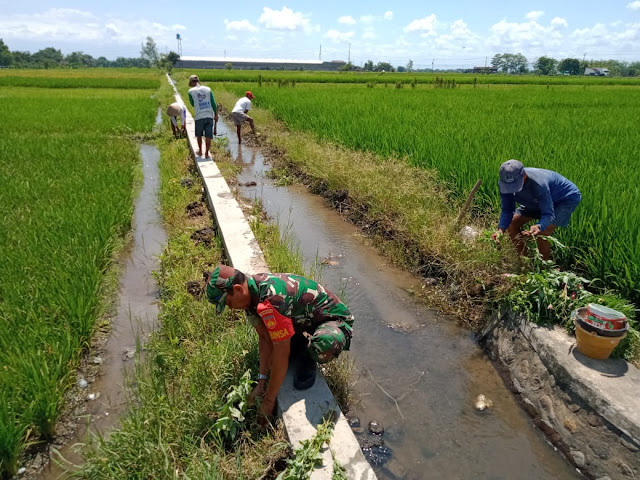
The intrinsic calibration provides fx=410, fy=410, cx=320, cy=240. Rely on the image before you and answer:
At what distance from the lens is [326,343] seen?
2184 millimetres

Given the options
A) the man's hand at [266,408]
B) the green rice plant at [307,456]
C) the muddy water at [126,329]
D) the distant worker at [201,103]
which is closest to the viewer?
the green rice plant at [307,456]

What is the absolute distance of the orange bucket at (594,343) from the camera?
231 cm

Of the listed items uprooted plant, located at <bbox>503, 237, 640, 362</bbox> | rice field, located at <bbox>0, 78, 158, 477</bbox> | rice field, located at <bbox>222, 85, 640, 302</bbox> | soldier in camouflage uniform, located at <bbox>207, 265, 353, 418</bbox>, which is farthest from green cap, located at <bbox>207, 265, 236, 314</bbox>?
rice field, located at <bbox>222, 85, 640, 302</bbox>

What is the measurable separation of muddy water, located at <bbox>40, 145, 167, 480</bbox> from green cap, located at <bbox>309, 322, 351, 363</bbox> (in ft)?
4.16

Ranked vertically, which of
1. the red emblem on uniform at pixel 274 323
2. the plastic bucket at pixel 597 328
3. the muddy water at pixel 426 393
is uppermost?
the red emblem on uniform at pixel 274 323

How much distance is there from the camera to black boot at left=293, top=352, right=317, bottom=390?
2.35m

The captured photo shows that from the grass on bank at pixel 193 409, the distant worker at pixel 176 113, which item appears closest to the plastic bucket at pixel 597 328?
the grass on bank at pixel 193 409

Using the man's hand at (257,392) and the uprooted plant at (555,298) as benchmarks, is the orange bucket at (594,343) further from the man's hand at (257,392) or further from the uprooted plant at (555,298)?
the man's hand at (257,392)

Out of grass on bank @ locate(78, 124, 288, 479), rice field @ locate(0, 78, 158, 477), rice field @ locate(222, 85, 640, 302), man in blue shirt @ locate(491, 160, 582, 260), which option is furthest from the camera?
rice field @ locate(222, 85, 640, 302)

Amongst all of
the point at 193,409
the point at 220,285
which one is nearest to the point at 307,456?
the point at 193,409

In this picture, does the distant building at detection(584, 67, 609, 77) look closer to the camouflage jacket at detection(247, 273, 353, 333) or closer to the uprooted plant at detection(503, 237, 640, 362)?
the uprooted plant at detection(503, 237, 640, 362)

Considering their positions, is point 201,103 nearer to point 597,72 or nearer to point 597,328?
point 597,328

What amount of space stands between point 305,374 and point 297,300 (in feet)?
1.44

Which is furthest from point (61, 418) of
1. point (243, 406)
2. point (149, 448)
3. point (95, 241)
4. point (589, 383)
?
point (589, 383)
